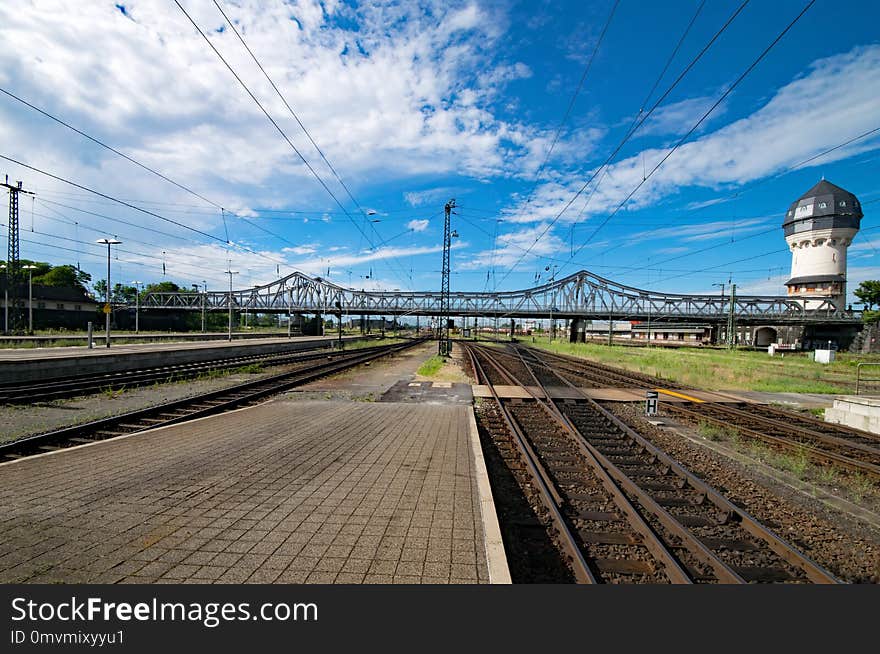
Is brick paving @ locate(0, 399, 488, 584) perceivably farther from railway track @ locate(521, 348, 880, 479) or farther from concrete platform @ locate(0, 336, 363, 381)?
concrete platform @ locate(0, 336, 363, 381)

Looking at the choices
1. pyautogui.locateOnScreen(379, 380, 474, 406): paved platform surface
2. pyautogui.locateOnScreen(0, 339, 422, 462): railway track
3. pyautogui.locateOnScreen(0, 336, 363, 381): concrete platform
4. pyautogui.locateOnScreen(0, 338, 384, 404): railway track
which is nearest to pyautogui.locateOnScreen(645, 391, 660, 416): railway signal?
pyautogui.locateOnScreen(379, 380, 474, 406): paved platform surface

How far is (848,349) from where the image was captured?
240ft

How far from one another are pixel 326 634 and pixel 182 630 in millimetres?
920

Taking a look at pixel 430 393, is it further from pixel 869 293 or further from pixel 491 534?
pixel 869 293

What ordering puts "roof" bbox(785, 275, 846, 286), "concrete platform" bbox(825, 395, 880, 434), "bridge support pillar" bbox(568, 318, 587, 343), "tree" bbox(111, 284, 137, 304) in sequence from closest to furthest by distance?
"concrete platform" bbox(825, 395, 880, 434), "roof" bbox(785, 275, 846, 286), "bridge support pillar" bbox(568, 318, 587, 343), "tree" bbox(111, 284, 137, 304)

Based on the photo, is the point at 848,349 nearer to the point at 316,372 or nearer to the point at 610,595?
the point at 316,372

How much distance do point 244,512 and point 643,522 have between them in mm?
4426

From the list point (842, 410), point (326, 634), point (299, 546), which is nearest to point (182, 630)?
point (326, 634)

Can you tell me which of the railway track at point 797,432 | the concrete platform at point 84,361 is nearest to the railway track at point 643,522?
the railway track at point 797,432

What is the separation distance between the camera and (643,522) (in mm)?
4707

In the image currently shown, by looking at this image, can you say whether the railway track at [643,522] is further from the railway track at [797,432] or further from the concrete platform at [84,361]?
the concrete platform at [84,361]

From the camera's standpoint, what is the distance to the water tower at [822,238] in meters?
84.9

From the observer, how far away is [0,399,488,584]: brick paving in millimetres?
3340

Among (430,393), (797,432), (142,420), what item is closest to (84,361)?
(142,420)
